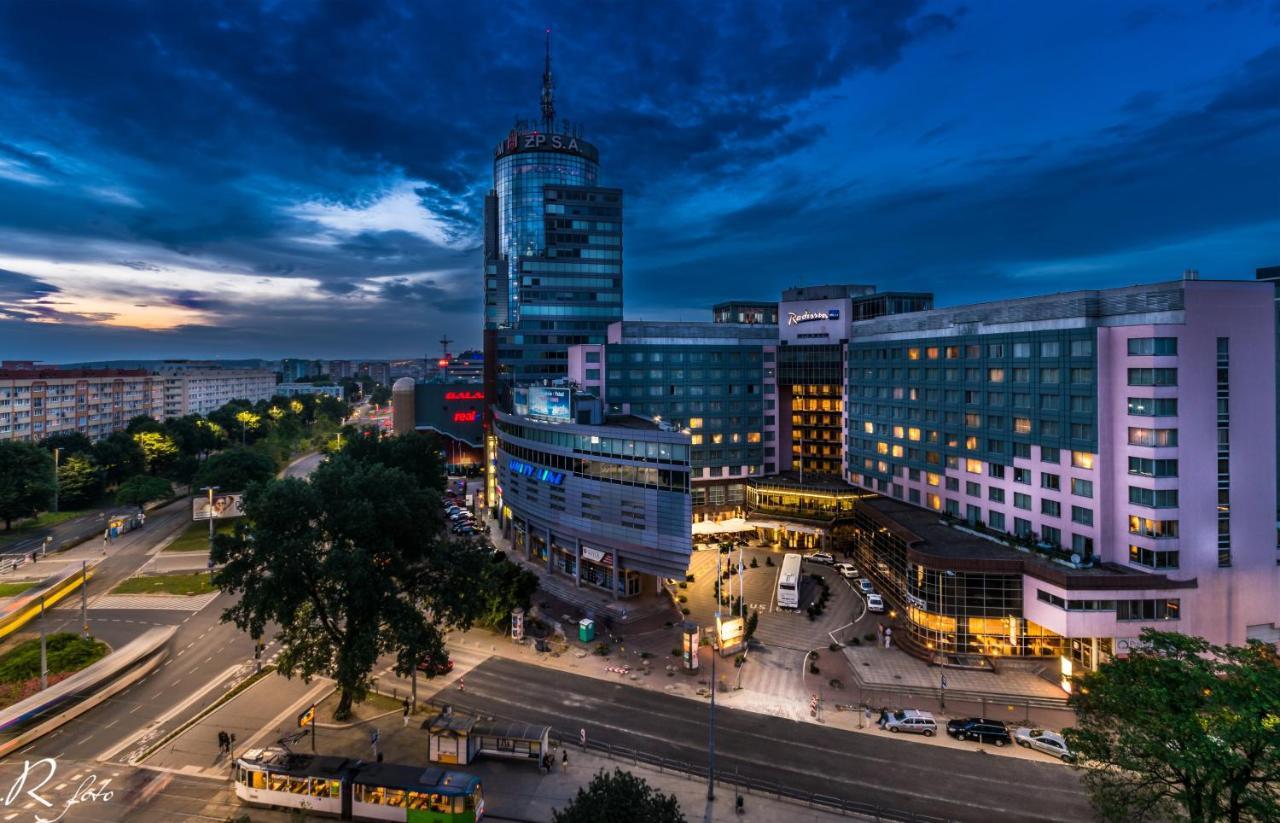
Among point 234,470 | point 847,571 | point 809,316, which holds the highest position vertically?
point 809,316

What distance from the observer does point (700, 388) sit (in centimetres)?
9838

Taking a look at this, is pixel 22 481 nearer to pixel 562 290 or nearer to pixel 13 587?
pixel 13 587

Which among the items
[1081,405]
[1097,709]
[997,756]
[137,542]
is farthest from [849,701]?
[137,542]

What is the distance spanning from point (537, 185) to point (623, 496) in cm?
14371

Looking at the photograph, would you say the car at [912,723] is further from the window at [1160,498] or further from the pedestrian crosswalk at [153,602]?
the pedestrian crosswalk at [153,602]

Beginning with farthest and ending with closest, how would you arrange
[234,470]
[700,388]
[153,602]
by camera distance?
[234,470]
[700,388]
[153,602]

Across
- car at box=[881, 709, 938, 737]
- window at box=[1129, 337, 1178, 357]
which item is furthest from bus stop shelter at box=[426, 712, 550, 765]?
window at box=[1129, 337, 1178, 357]

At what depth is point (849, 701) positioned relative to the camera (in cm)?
4756

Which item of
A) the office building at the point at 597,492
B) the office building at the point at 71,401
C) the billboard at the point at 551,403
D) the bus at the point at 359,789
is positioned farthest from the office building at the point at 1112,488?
the office building at the point at 71,401

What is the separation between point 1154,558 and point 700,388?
61.3 metres

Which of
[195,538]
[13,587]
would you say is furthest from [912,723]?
[195,538]

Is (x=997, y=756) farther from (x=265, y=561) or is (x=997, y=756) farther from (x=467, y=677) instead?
(x=265, y=561)

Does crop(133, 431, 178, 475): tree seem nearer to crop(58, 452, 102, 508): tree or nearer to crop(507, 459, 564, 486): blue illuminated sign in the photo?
crop(58, 452, 102, 508): tree

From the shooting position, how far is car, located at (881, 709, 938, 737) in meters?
43.0
